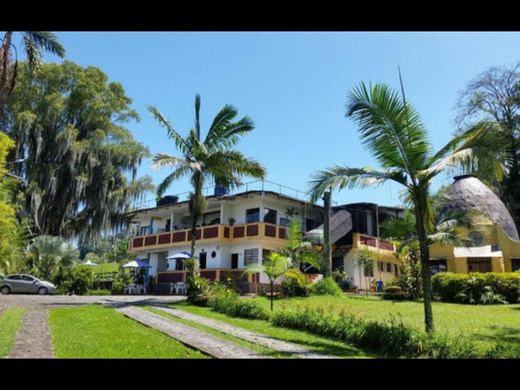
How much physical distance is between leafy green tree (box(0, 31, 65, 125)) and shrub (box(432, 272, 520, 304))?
62.2 ft

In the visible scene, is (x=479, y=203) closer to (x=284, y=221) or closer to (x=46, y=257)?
(x=284, y=221)

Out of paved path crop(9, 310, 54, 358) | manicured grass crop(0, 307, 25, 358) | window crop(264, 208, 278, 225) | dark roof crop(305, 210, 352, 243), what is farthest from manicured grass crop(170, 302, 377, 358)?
dark roof crop(305, 210, 352, 243)

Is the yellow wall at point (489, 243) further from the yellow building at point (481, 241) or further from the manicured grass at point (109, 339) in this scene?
the manicured grass at point (109, 339)

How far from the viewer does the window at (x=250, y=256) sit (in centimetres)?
2843

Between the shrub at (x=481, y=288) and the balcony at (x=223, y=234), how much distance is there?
36.6 ft

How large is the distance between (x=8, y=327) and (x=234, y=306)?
263 inches

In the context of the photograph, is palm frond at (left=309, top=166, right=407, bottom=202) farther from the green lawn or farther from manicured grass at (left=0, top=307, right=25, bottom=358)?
manicured grass at (left=0, top=307, right=25, bottom=358)

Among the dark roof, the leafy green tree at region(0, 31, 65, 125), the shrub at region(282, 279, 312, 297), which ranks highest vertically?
the leafy green tree at region(0, 31, 65, 125)

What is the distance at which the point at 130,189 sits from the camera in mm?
34719

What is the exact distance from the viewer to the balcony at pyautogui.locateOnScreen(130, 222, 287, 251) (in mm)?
27906

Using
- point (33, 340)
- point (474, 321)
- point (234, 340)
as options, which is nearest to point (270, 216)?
point (474, 321)
